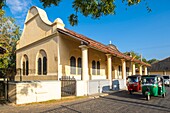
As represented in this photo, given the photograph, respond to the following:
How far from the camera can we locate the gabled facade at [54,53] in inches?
718

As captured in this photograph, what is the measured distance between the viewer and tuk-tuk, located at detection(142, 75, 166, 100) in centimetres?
1460

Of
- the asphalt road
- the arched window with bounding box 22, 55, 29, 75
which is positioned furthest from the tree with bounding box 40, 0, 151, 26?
the arched window with bounding box 22, 55, 29, 75

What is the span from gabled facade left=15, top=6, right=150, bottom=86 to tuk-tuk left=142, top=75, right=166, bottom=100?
16.6 feet

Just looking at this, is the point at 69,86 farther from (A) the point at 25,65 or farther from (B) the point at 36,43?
(A) the point at 25,65

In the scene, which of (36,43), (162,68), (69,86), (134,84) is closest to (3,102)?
(69,86)

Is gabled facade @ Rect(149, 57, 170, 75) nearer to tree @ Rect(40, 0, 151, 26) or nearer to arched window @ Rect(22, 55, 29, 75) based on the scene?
arched window @ Rect(22, 55, 29, 75)

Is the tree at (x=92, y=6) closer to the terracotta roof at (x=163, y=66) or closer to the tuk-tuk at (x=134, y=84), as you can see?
the tuk-tuk at (x=134, y=84)

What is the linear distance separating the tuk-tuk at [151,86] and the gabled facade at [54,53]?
5.06m

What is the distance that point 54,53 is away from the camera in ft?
61.5

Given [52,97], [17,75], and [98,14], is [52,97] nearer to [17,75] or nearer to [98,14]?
[98,14]

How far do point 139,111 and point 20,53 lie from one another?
19.0m

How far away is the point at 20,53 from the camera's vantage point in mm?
24953

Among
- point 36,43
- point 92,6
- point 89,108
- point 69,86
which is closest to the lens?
point 92,6

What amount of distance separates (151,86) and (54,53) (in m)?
9.47
